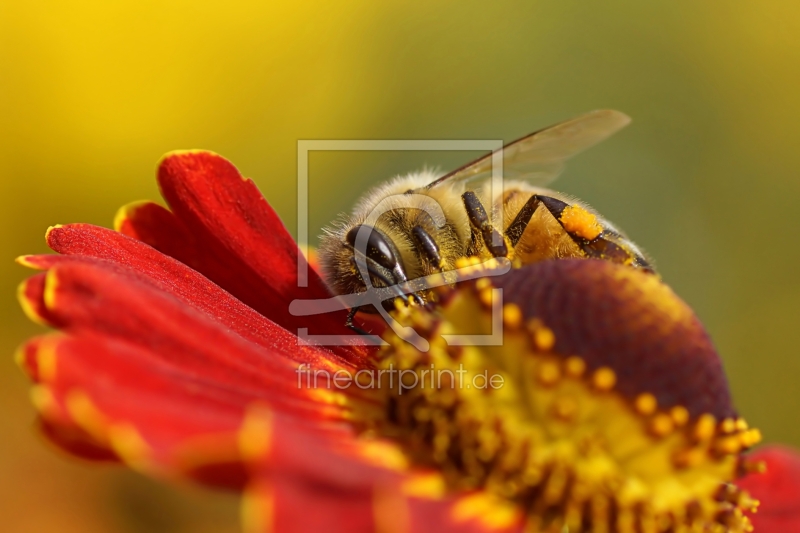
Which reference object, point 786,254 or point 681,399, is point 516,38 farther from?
point 681,399

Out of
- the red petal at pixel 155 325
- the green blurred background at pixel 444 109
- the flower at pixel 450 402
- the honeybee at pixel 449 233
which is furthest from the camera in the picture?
the green blurred background at pixel 444 109

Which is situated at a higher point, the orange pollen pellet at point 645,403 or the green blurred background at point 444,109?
the green blurred background at point 444,109

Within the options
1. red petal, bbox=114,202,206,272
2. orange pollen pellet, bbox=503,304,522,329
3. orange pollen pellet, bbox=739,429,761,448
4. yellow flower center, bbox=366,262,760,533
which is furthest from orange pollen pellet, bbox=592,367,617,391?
red petal, bbox=114,202,206,272

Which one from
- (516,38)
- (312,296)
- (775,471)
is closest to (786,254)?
(516,38)

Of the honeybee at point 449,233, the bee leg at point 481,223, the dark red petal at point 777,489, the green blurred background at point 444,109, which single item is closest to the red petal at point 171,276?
the honeybee at point 449,233

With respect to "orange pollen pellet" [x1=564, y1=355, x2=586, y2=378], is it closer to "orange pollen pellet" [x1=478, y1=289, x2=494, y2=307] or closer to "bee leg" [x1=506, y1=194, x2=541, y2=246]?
"orange pollen pellet" [x1=478, y1=289, x2=494, y2=307]

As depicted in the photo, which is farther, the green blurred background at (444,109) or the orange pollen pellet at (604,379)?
the green blurred background at (444,109)

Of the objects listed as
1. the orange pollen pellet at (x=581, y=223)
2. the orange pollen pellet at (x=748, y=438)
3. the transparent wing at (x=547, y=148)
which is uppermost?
the transparent wing at (x=547, y=148)

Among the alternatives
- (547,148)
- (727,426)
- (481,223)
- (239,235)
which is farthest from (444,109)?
(727,426)

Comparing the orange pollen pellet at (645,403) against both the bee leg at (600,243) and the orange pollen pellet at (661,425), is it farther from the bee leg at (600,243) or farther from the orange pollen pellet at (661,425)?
the bee leg at (600,243)
